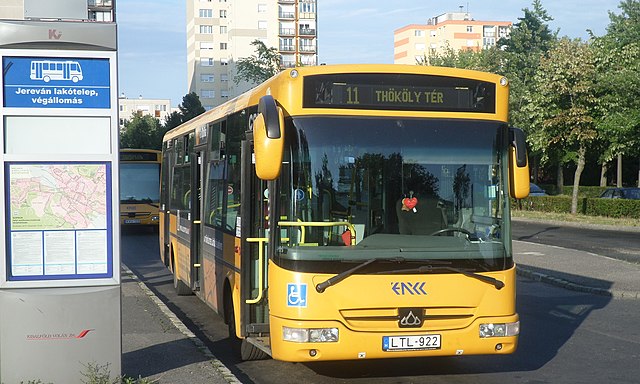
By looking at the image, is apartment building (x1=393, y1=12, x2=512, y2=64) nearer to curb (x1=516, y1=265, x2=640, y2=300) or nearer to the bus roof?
curb (x1=516, y1=265, x2=640, y2=300)

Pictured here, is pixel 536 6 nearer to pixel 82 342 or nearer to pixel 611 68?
pixel 611 68

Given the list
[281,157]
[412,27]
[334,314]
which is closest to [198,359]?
[334,314]

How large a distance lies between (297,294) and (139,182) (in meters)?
26.8

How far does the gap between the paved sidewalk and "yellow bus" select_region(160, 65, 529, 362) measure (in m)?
8.07

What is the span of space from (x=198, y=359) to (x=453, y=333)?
8.74 ft

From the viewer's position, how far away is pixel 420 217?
26.7ft

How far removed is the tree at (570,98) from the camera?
134 ft

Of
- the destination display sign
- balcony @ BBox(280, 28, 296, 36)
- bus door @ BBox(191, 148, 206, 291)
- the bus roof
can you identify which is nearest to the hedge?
bus door @ BBox(191, 148, 206, 291)

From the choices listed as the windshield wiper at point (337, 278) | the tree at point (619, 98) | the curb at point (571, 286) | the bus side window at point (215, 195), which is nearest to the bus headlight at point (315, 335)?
the windshield wiper at point (337, 278)

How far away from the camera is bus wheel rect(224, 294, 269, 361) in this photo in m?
9.76

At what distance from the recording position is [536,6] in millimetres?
82375

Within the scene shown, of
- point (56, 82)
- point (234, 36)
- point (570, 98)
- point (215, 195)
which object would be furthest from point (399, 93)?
point (234, 36)

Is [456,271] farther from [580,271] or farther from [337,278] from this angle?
[580,271]

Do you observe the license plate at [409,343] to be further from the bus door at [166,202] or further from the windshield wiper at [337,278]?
the bus door at [166,202]
